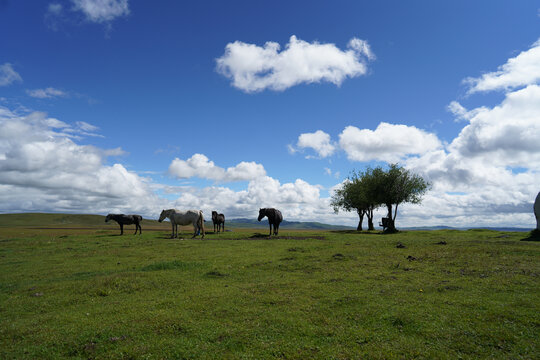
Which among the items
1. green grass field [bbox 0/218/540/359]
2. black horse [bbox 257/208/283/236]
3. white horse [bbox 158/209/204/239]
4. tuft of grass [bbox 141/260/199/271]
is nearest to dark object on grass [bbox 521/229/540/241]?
green grass field [bbox 0/218/540/359]

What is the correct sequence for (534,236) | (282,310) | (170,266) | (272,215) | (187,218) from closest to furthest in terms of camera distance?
(282,310) < (170,266) < (534,236) < (187,218) < (272,215)

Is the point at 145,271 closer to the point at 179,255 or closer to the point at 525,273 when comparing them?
the point at 179,255

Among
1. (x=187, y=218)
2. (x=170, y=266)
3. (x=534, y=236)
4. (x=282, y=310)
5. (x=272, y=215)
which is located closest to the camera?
(x=282, y=310)

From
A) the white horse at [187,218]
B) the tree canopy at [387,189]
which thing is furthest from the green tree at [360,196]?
the white horse at [187,218]

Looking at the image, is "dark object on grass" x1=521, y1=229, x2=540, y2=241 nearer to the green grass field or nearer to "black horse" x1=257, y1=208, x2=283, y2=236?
the green grass field

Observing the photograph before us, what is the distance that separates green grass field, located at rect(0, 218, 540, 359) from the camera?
6.83 meters

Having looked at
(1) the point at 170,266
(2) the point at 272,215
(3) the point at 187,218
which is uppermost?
(2) the point at 272,215

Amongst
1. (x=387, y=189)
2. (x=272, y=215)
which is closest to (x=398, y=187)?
(x=387, y=189)

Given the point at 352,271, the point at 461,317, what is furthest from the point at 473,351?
the point at 352,271

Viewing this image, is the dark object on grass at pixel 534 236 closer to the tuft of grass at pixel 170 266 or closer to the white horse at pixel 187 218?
the tuft of grass at pixel 170 266

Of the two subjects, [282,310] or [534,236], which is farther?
[534,236]

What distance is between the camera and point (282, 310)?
30.1 ft

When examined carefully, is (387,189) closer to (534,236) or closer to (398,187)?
(398,187)

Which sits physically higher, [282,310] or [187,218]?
[187,218]
